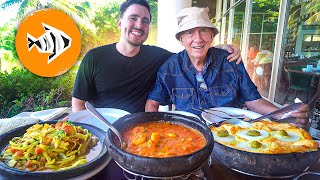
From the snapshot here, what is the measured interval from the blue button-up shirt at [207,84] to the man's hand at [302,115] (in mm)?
854

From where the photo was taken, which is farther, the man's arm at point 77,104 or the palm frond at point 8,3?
the palm frond at point 8,3

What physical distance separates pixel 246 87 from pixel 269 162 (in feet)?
5.17

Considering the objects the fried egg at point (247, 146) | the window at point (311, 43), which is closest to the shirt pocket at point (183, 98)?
the fried egg at point (247, 146)

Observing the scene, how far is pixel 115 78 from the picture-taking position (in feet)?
8.66

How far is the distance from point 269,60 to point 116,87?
4271 millimetres

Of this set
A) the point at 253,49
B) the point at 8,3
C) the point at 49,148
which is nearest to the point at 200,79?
the point at 49,148

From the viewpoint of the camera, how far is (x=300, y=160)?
988 millimetres

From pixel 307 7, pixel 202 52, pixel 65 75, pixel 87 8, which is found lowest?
pixel 65 75

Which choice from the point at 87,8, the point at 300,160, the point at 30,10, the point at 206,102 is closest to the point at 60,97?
the point at 30,10

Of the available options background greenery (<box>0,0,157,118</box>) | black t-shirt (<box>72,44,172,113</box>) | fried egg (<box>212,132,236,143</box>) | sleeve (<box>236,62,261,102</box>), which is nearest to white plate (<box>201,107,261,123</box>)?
fried egg (<box>212,132,236,143</box>)

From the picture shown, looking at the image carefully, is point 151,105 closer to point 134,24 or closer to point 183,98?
point 183,98

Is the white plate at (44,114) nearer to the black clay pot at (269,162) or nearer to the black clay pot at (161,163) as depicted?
the black clay pot at (161,163)

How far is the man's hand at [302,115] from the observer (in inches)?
61.2

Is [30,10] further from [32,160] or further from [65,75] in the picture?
[32,160]
